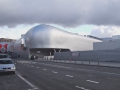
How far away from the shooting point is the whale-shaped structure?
8762 cm

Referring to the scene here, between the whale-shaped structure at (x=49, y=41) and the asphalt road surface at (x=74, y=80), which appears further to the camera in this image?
the whale-shaped structure at (x=49, y=41)

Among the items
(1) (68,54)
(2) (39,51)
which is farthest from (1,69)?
(2) (39,51)

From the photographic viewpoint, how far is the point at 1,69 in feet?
58.6

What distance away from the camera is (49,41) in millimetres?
87562

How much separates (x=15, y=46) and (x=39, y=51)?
31437 millimetres

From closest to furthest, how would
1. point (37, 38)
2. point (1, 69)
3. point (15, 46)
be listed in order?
point (1, 69) → point (37, 38) → point (15, 46)

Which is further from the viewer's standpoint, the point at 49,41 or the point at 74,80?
the point at 49,41

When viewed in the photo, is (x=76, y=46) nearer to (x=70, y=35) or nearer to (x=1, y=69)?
(x=70, y=35)

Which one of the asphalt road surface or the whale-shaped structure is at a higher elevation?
the whale-shaped structure

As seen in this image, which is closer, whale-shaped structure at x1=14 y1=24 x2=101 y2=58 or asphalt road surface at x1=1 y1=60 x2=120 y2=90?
asphalt road surface at x1=1 y1=60 x2=120 y2=90

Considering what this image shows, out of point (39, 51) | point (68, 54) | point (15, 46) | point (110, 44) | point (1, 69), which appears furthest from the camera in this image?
point (15, 46)

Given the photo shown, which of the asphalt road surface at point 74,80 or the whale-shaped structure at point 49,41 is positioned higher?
the whale-shaped structure at point 49,41

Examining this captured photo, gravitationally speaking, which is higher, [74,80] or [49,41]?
[49,41]

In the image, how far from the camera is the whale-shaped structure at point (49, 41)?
87.6 m
